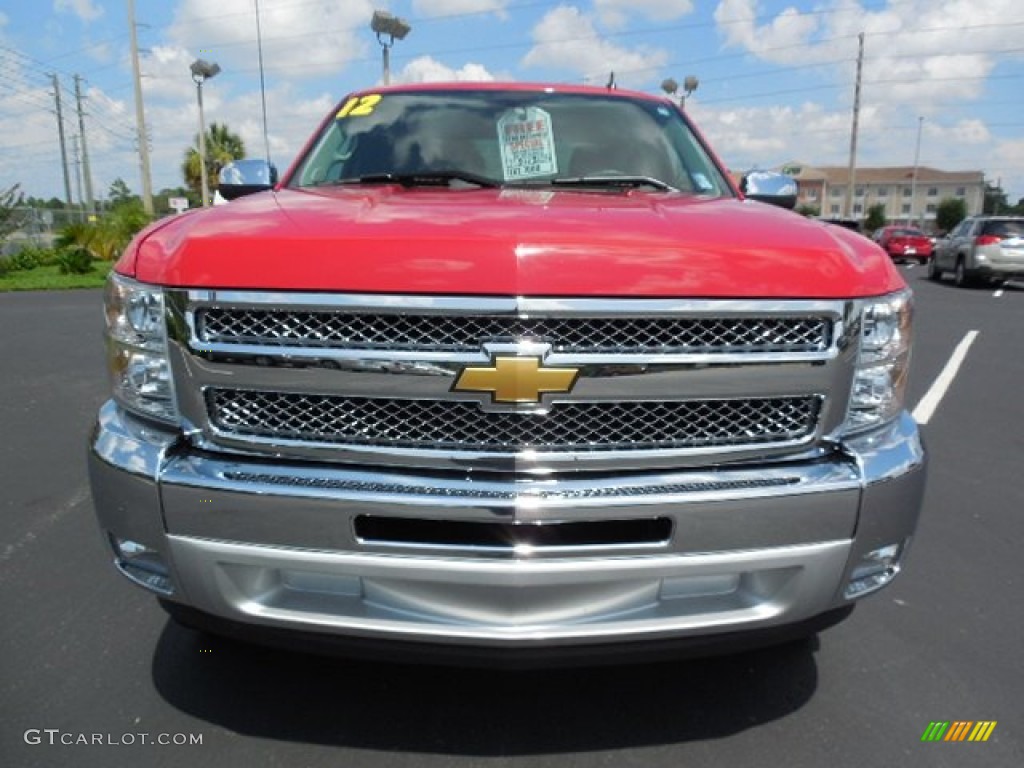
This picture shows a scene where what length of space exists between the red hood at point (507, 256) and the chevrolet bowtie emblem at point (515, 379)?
0.17 m

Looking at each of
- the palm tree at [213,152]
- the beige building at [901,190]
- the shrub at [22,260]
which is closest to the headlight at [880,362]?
the shrub at [22,260]

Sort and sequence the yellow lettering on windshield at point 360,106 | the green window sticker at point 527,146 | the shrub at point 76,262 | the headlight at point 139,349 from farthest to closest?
the shrub at point 76,262
the yellow lettering on windshield at point 360,106
the green window sticker at point 527,146
the headlight at point 139,349

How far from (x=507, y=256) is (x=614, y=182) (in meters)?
1.35

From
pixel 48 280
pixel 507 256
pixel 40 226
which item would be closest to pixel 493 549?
pixel 507 256

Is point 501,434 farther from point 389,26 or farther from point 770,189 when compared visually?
point 389,26

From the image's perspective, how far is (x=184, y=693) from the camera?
2.49 m

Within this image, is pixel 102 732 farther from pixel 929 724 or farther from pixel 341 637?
pixel 929 724

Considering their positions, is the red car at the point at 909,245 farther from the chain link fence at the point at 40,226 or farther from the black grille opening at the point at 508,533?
the black grille opening at the point at 508,533

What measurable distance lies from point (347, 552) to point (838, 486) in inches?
47.5

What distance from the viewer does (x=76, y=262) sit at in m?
21.3

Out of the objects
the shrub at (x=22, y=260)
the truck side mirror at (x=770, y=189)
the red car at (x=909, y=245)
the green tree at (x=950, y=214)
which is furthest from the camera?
the green tree at (x=950, y=214)

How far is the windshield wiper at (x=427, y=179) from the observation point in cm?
296

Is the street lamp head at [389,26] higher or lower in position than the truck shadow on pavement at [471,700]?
higher

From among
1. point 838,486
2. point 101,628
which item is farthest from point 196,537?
point 838,486
